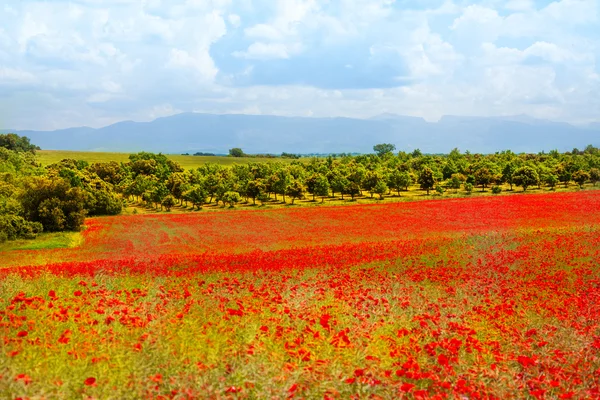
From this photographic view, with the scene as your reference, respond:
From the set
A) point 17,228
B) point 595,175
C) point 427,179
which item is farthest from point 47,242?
point 595,175

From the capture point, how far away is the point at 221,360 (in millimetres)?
7289

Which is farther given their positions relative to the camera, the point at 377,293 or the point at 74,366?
the point at 377,293

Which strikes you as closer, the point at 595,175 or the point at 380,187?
the point at 380,187

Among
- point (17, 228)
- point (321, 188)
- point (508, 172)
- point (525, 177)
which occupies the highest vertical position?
point (508, 172)

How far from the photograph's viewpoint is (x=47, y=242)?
131 feet

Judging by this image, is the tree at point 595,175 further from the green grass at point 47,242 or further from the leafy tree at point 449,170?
the green grass at point 47,242

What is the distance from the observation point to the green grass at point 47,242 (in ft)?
125

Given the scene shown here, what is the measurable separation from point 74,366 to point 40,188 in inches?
1810

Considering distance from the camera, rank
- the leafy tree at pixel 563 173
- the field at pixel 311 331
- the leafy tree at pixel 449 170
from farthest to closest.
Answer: the leafy tree at pixel 449 170 → the leafy tree at pixel 563 173 → the field at pixel 311 331

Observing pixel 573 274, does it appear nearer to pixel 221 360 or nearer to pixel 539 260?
pixel 539 260

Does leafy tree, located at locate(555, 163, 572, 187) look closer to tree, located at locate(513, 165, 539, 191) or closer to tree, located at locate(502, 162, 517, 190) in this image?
tree, located at locate(502, 162, 517, 190)

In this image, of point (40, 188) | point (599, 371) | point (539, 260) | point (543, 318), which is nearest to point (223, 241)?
point (40, 188)

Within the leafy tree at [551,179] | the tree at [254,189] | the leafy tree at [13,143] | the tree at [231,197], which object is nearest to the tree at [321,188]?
the tree at [254,189]

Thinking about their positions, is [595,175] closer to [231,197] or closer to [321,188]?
[321,188]
